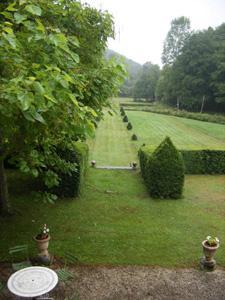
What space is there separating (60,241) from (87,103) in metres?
3.56

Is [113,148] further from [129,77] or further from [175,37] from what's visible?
[175,37]

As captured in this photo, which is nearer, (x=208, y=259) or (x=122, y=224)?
(x=208, y=259)

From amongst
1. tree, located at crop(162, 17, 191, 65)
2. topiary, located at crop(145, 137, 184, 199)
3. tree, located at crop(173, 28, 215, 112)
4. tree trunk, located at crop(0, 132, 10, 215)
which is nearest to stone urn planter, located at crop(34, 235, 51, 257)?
tree trunk, located at crop(0, 132, 10, 215)

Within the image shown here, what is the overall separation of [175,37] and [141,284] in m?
70.1

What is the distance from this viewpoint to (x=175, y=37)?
68625mm

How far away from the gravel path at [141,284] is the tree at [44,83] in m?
2.21

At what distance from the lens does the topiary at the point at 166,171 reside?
418 inches

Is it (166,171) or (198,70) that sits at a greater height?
(198,70)

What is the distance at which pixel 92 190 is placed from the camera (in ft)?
37.8

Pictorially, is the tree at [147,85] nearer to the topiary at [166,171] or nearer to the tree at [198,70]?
the tree at [198,70]

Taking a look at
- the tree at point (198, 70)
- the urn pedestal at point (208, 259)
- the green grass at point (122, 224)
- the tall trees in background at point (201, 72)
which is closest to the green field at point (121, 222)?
the green grass at point (122, 224)

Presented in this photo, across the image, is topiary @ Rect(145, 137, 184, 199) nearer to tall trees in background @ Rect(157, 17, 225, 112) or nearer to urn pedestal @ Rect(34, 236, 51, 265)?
urn pedestal @ Rect(34, 236, 51, 265)

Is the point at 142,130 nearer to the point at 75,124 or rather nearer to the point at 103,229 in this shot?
the point at 103,229

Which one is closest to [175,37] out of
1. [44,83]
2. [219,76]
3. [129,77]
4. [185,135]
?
[219,76]
